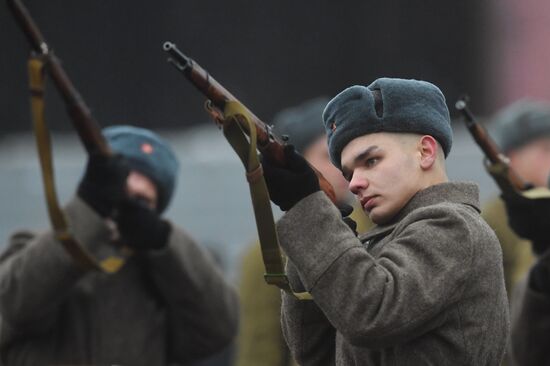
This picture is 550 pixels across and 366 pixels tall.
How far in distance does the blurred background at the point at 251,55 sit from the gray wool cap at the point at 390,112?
8.16 metres

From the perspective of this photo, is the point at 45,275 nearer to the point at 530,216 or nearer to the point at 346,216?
the point at 530,216

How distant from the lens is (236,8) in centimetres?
1283

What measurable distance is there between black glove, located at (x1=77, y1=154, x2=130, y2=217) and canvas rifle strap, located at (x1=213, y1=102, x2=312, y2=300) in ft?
4.83

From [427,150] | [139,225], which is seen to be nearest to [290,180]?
[427,150]

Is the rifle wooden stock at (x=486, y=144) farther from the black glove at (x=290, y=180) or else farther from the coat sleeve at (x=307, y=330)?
the black glove at (x=290, y=180)

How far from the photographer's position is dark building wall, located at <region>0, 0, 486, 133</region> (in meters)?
12.6

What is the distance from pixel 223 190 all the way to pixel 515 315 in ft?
14.2

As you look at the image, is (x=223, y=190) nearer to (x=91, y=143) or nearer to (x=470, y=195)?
(x=91, y=143)

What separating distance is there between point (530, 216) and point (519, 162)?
1.24m

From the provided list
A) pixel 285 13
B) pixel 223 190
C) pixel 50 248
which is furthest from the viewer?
pixel 285 13

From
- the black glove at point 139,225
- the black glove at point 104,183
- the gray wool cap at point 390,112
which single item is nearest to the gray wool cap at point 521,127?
the black glove at point 139,225

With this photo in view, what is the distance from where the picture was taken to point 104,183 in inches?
214

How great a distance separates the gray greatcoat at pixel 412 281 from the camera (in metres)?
3.72

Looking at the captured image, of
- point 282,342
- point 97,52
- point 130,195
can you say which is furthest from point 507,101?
point 130,195
